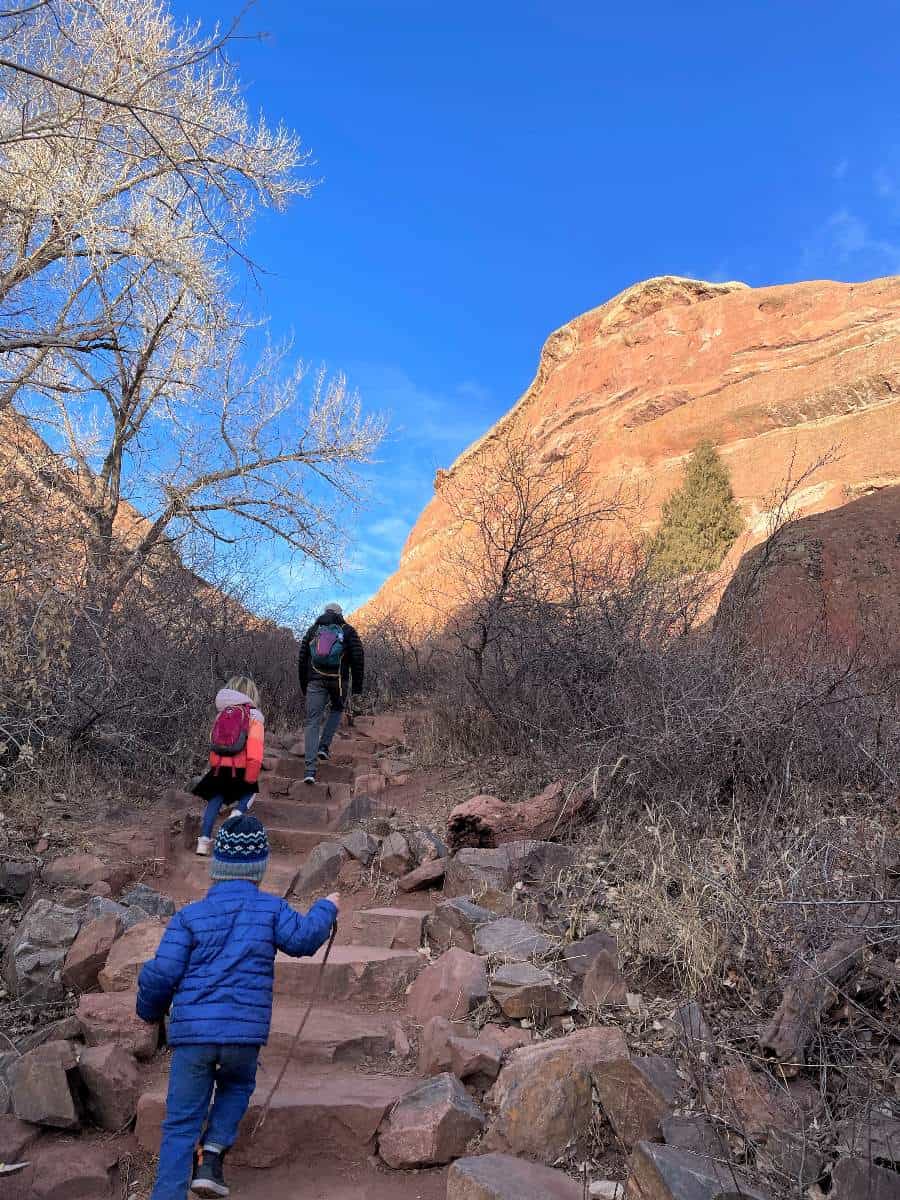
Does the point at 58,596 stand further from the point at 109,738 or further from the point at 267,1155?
the point at 267,1155

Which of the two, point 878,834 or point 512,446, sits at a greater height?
point 512,446

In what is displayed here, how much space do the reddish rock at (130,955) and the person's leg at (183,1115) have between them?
4.33 ft

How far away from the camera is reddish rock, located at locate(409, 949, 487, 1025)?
4008 mm

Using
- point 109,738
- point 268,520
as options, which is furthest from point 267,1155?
point 268,520

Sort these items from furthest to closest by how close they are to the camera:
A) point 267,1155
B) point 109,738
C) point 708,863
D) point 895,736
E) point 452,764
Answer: point 452,764 < point 109,738 < point 895,736 < point 708,863 < point 267,1155

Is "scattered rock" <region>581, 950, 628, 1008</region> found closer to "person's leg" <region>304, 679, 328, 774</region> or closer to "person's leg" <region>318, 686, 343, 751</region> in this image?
"person's leg" <region>304, 679, 328, 774</region>

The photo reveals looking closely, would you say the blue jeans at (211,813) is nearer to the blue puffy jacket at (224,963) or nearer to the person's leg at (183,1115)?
the blue puffy jacket at (224,963)

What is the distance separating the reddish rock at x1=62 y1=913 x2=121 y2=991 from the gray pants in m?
4.55

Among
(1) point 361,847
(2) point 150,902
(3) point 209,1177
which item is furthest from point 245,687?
(3) point 209,1177

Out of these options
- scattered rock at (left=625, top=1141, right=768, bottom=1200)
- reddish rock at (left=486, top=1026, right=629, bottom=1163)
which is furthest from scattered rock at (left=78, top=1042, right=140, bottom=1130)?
scattered rock at (left=625, top=1141, right=768, bottom=1200)

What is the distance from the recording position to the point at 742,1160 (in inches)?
106

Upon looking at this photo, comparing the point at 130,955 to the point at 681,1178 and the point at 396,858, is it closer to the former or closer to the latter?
the point at 396,858

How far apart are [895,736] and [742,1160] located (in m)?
4.26

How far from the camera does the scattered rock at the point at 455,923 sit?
15.9 ft
